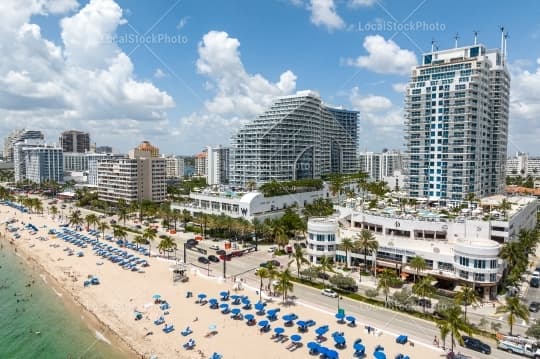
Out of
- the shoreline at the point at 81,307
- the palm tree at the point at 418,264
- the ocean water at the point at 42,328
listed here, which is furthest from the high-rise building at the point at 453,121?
the ocean water at the point at 42,328

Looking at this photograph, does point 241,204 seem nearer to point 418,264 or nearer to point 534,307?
point 418,264

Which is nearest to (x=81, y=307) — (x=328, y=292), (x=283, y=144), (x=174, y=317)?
(x=174, y=317)

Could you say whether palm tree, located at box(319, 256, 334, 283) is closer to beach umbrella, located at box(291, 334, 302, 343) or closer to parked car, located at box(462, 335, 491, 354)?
beach umbrella, located at box(291, 334, 302, 343)

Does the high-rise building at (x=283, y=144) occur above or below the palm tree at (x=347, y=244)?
above

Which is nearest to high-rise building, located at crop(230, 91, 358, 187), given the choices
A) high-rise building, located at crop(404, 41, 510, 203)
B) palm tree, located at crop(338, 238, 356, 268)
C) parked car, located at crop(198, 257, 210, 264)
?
high-rise building, located at crop(404, 41, 510, 203)

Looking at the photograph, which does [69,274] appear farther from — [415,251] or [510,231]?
[510,231]

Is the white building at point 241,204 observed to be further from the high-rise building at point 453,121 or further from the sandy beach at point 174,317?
the high-rise building at point 453,121

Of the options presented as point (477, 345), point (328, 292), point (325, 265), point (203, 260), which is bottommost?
point (477, 345)
